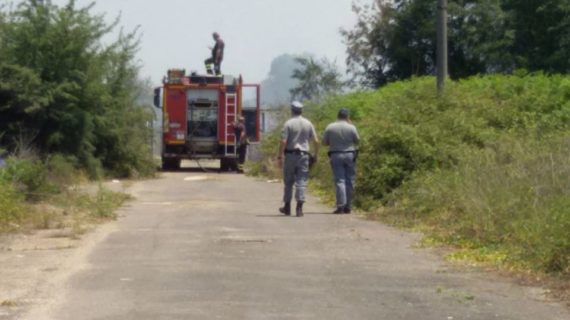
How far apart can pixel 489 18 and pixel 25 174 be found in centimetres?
3028

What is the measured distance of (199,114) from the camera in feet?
120

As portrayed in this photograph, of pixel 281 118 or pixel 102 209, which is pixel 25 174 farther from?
pixel 281 118

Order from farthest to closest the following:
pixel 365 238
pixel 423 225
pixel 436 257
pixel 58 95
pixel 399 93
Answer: pixel 58 95
pixel 399 93
pixel 423 225
pixel 365 238
pixel 436 257

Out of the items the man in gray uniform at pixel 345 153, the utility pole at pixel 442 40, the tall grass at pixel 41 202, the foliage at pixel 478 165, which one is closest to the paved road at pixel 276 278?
the foliage at pixel 478 165

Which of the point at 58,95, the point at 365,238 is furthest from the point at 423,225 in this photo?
the point at 58,95

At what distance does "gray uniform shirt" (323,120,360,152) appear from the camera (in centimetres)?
1953

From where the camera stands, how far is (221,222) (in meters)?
17.8

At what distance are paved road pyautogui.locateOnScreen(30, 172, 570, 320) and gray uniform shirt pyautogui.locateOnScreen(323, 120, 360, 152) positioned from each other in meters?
1.63

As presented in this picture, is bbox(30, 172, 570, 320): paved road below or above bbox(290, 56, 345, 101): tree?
below

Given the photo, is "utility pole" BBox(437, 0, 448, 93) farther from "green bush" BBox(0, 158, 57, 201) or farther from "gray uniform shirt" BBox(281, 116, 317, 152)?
"green bush" BBox(0, 158, 57, 201)

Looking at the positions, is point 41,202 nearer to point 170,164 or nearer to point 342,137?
point 342,137

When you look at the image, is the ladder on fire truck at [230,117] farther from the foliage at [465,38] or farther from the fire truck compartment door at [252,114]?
the foliage at [465,38]

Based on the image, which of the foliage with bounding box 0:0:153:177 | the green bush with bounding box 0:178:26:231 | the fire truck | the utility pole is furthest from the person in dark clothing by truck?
the green bush with bounding box 0:178:26:231

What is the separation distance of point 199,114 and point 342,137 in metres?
17.5
